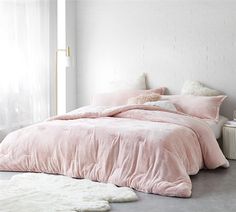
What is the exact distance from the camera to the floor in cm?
334

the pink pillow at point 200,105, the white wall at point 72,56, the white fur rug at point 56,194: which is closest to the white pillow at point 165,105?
the pink pillow at point 200,105

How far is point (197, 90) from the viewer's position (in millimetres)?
5594

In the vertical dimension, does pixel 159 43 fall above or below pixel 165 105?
above

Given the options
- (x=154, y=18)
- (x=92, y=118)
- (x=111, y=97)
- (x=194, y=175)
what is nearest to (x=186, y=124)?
(x=194, y=175)

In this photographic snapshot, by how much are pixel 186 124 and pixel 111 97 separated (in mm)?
1678

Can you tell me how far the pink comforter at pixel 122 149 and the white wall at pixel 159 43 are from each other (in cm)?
129

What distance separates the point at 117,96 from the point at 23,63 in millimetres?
1243

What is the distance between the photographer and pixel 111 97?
19.2 ft

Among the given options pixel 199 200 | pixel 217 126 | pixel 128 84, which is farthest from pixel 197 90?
pixel 199 200

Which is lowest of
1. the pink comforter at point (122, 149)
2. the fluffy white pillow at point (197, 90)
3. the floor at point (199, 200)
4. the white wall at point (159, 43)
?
the floor at point (199, 200)

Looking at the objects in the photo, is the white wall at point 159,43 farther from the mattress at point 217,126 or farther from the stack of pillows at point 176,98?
the mattress at point 217,126

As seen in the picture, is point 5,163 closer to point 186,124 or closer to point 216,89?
point 186,124

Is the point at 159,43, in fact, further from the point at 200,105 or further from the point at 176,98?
the point at 200,105

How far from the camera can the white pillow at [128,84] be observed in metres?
6.01
